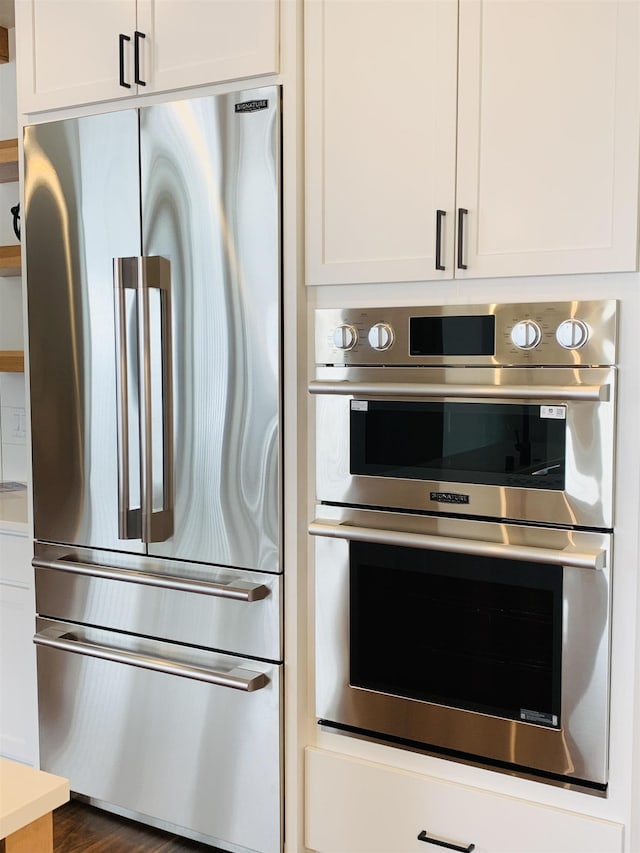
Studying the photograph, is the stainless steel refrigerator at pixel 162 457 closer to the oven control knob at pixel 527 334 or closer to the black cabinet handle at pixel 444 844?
the black cabinet handle at pixel 444 844

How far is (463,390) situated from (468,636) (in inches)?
22.3

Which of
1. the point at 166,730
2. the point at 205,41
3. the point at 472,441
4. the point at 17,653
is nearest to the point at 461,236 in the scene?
the point at 472,441

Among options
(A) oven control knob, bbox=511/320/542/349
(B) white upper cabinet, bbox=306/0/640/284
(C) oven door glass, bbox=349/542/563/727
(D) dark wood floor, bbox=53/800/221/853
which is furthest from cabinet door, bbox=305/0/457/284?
(D) dark wood floor, bbox=53/800/221/853

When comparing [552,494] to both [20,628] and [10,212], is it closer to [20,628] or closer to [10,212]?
[20,628]

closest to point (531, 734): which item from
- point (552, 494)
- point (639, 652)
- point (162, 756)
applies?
point (639, 652)

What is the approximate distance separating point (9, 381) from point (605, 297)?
7.71 ft

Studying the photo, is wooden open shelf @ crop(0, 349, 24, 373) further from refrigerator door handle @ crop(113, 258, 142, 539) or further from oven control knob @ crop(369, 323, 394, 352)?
oven control knob @ crop(369, 323, 394, 352)

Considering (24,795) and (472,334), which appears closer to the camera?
(24,795)

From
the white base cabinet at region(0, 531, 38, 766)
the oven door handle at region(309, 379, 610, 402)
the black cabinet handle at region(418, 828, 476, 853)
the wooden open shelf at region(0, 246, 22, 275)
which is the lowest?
the black cabinet handle at region(418, 828, 476, 853)

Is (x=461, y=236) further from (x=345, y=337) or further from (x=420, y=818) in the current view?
(x=420, y=818)

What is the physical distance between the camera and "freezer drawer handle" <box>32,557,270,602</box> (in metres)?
2.27

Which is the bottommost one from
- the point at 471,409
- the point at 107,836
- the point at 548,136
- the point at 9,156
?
the point at 107,836

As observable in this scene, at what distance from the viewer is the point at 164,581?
2398 millimetres

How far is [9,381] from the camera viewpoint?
3393 millimetres
